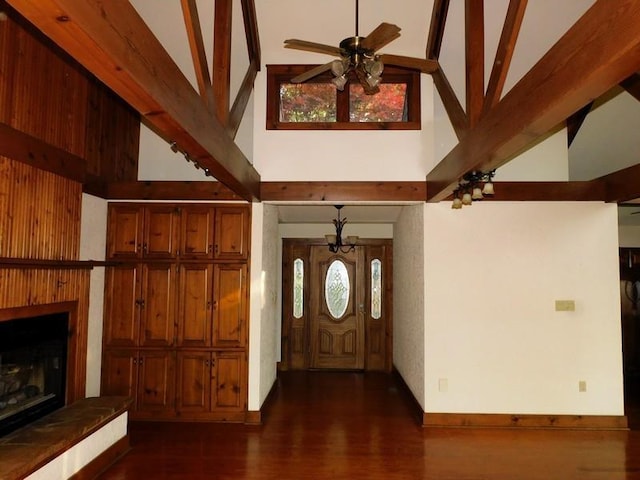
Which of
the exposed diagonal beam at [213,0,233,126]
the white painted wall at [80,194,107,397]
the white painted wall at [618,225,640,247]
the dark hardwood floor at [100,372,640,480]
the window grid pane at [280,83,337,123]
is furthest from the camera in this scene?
the white painted wall at [618,225,640,247]

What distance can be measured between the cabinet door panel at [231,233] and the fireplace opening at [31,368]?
155 centimetres

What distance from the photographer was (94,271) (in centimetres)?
413

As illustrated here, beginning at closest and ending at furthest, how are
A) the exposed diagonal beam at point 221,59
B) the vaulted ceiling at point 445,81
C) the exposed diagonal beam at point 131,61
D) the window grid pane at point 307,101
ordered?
the exposed diagonal beam at point 131,61 < the vaulted ceiling at point 445,81 < the exposed diagonal beam at point 221,59 < the window grid pane at point 307,101

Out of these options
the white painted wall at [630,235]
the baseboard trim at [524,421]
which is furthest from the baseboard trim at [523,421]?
the white painted wall at [630,235]

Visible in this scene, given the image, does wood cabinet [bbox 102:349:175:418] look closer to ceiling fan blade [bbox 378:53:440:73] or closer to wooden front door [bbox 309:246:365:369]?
wooden front door [bbox 309:246:365:369]

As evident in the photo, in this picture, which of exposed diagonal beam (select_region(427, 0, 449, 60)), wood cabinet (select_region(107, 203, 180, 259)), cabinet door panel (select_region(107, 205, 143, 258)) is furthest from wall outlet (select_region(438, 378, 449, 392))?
cabinet door panel (select_region(107, 205, 143, 258))

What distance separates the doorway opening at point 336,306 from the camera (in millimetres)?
6461

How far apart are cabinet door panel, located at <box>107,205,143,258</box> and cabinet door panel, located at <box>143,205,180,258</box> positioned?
9 cm

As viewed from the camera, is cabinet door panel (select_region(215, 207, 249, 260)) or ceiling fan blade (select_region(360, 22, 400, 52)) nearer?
ceiling fan blade (select_region(360, 22, 400, 52))

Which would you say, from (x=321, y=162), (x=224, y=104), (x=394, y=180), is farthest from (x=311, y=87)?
(x=224, y=104)

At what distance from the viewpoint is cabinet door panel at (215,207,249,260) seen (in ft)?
14.0

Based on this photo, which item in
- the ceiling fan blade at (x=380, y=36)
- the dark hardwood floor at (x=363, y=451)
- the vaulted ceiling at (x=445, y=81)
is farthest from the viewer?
the dark hardwood floor at (x=363, y=451)

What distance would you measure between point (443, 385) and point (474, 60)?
3.08 m

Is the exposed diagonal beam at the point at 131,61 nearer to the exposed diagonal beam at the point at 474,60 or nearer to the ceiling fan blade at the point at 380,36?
the ceiling fan blade at the point at 380,36
